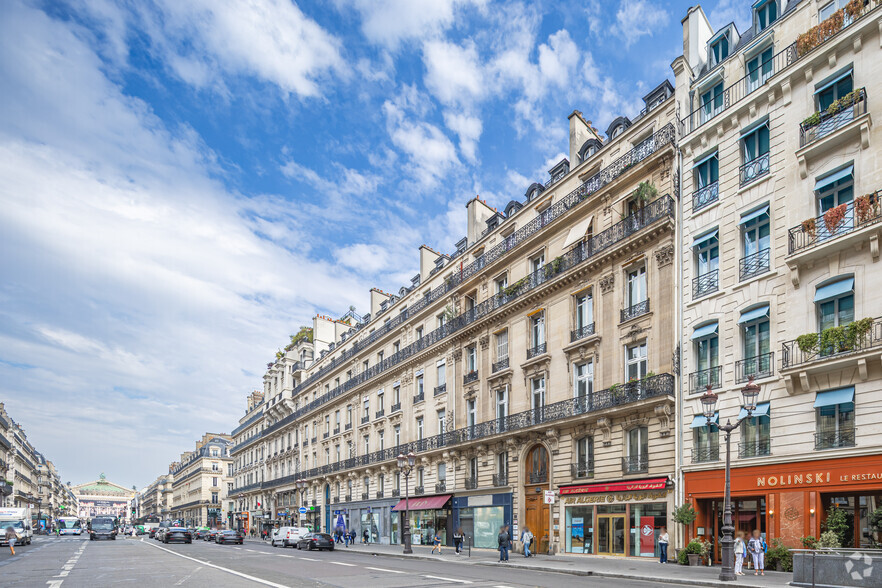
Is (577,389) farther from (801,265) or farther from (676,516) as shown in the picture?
(801,265)

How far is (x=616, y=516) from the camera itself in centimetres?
2614

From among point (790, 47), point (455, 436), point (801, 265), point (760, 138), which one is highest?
point (790, 47)

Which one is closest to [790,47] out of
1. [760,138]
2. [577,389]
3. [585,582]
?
[760,138]

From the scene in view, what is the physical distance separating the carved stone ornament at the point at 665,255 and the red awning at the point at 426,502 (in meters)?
19.4

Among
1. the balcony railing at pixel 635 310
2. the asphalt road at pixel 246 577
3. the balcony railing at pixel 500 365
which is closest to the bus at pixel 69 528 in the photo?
the asphalt road at pixel 246 577

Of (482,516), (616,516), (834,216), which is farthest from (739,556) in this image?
(482,516)

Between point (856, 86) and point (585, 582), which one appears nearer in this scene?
point (585, 582)

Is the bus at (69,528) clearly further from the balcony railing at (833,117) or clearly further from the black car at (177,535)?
the balcony railing at (833,117)

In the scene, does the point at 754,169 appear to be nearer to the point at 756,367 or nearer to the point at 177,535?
the point at 756,367

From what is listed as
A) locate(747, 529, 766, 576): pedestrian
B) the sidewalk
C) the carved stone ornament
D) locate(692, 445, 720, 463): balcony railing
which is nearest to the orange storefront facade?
locate(692, 445, 720, 463): balcony railing

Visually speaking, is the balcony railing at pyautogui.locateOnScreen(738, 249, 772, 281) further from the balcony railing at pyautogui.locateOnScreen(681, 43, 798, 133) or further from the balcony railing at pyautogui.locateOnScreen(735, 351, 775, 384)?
the balcony railing at pyautogui.locateOnScreen(681, 43, 798, 133)

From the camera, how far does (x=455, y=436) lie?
125ft

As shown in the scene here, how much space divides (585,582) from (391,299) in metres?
38.1

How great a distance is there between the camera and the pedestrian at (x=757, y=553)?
18609mm
